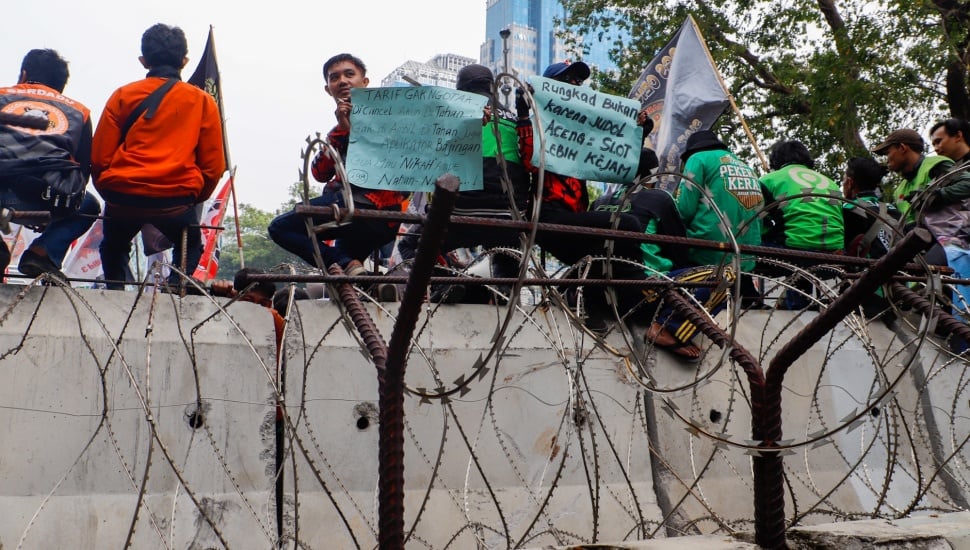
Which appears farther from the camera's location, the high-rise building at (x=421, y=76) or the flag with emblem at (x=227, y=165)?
the flag with emblem at (x=227, y=165)

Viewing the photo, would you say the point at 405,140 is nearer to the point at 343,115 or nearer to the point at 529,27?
the point at 343,115

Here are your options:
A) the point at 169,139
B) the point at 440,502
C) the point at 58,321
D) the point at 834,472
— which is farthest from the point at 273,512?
the point at 834,472

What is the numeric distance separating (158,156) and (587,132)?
9.90 ft

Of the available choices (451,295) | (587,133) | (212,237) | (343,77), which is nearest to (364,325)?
(587,133)

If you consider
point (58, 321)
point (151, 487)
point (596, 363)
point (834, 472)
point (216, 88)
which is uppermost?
point (216, 88)

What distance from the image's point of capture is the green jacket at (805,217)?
623 cm

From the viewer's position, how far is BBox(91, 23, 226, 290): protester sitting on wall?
5.12m

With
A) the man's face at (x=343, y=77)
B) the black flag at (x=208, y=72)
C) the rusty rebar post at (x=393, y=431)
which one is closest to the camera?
the rusty rebar post at (x=393, y=431)

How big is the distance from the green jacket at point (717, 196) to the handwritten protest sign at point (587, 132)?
2594mm

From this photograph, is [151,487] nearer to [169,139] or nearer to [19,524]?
[19,524]

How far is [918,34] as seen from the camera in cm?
1081

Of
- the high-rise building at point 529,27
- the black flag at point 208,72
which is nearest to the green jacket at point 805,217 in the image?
the black flag at point 208,72

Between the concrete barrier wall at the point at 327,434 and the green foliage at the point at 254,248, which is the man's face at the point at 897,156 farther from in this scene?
the green foliage at the point at 254,248

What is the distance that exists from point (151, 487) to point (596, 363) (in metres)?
2.50
